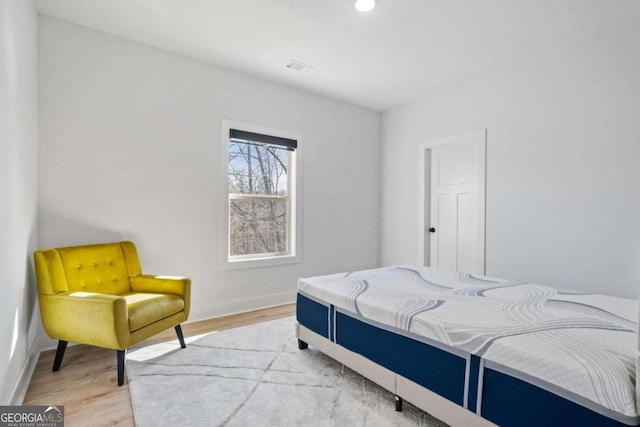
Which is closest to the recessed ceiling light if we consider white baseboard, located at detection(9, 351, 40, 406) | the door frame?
the door frame

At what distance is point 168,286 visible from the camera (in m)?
2.62

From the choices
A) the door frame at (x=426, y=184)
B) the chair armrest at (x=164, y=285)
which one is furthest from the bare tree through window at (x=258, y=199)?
the door frame at (x=426, y=184)

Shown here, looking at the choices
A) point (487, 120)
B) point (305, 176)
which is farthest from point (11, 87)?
point (487, 120)

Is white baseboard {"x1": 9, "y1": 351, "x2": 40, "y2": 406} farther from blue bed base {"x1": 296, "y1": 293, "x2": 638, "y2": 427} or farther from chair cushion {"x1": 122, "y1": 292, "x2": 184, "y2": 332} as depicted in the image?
blue bed base {"x1": 296, "y1": 293, "x2": 638, "y2": 427}

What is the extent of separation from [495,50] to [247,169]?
9.20ft

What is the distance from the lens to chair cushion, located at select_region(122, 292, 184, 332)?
2.18 metres

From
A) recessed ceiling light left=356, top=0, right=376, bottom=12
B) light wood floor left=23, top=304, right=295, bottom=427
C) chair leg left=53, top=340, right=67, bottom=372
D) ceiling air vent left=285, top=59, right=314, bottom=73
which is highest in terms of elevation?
recessed ceiling light left=356, top=0, right=376, bottom=12

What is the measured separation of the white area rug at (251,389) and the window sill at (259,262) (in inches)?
38.1

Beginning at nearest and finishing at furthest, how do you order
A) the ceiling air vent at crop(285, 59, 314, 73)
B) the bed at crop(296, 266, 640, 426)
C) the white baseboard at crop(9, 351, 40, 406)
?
the bed at crop(296, 266, 640, 426) < the white baseboard at crop(9, 351, 40, 406) < the ceiling air vent at crop(285, 59, 314, 73)

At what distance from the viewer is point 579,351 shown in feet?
4.17

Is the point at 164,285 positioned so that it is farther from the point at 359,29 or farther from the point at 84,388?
the point at 359,29

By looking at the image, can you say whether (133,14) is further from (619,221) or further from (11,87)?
(619,221)

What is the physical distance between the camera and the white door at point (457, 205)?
3.76 metres

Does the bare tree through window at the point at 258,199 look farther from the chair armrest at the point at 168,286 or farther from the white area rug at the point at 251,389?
the white area rug at the point at 251,389
